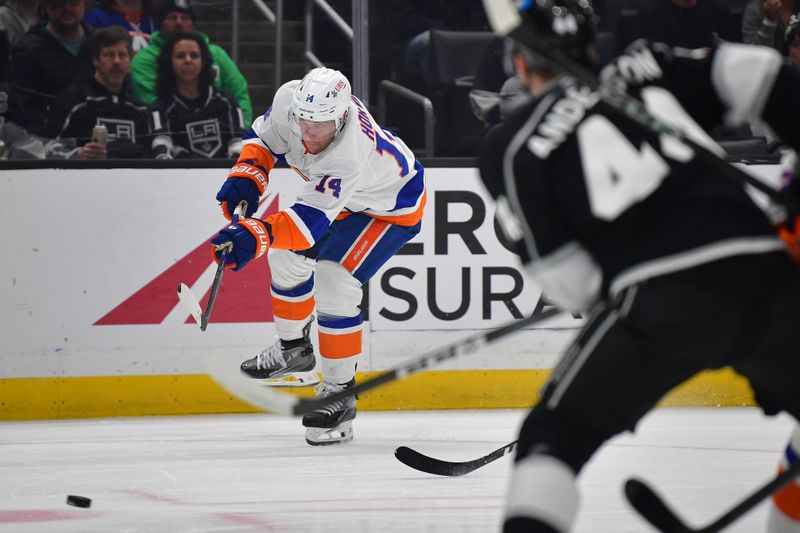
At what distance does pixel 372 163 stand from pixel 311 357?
0.75 metres

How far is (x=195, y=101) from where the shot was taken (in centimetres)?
493

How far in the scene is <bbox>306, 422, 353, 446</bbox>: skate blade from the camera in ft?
13.4

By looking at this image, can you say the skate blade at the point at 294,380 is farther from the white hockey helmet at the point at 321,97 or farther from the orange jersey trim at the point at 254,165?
the white hockey helmet at the point at 321,97

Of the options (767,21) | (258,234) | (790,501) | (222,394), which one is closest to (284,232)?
(258,234)

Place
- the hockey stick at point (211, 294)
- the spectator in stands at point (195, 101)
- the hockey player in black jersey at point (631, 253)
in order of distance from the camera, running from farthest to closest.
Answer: the spectator in stands at point (195, 101)
the hockey stick at point (211, 294)
the hockey player in black jersey at point (631, 253)

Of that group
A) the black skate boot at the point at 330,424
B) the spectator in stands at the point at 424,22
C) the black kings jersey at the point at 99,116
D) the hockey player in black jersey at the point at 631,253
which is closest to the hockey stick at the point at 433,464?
the black skate boot at the point at 330,424

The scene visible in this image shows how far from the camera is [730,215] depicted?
67.7 inches

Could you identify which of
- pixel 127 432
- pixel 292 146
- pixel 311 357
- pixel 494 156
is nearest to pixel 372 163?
pixel 292 146

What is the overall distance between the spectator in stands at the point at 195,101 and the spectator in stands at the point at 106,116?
9 centimetres

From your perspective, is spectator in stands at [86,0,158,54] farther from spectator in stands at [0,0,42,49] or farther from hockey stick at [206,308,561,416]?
hockey stick at [206,308,561,416]

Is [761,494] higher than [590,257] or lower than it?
lower

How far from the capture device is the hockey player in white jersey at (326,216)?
3.88 m

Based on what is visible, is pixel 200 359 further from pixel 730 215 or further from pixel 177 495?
pixel 730 215

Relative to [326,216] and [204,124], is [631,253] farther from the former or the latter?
[204,124]
